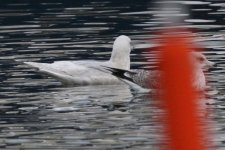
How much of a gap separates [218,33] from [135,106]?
8.81 metres

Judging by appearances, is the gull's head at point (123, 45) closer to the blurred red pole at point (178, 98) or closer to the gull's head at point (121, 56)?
the gull's head at point (121, 56)

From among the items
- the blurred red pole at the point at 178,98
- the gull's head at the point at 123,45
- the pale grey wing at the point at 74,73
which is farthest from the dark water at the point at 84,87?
the blurred red pole at the point at 178,98

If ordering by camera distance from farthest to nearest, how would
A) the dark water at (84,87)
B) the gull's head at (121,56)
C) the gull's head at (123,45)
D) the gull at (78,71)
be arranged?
the gull's head at (123,45)
the gull's head at (121,56)
the gull at (78,71)
the dark water at (84,87)

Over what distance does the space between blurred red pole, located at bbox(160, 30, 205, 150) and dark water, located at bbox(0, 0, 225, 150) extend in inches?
28.2

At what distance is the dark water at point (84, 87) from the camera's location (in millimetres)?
11922

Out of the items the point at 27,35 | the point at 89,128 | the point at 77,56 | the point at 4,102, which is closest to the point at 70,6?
the point at 27,35

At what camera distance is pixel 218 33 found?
Answer: 2294 centimetres

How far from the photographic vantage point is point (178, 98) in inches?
95.6

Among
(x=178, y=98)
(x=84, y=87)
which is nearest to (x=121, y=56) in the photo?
(x=84, y=87)

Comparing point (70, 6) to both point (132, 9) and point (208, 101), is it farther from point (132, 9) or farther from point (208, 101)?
point (208, 101)

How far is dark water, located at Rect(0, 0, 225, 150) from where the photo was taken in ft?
39.1

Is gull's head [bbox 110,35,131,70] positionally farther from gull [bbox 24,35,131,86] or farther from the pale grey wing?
the pale grey wing

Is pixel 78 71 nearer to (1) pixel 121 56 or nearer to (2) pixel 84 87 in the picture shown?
(2) pixel 84 87

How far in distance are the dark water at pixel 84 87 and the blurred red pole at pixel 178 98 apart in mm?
715
